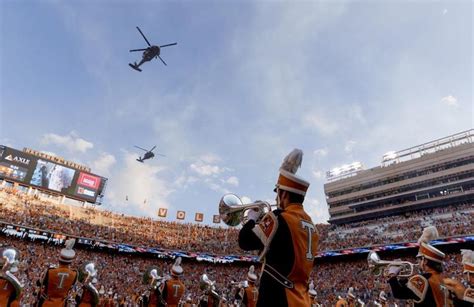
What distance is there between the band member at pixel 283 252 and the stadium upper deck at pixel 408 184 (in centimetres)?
5117

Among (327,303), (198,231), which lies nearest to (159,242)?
(198,231)

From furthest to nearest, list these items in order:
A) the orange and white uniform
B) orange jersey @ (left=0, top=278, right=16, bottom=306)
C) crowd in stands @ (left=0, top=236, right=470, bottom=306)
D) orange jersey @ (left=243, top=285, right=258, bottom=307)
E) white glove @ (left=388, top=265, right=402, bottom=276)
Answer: crowd in stands @ (left=0, top=236, right=470, bottom=306) → orange jersey @ (left=243, top=285, right=258, bottom=307) → orange jersey @ (left=0, top=278, right=16, bottom=306) → white glove @ (left=388, top=265, right=402, bottom=276) → the orange and white uniform

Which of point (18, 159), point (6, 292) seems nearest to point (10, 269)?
point (6, 292)

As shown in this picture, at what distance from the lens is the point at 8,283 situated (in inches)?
244

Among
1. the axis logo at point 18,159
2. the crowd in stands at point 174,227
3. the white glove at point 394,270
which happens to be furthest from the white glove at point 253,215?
the axis logo at point 18,159

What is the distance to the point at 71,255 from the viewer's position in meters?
7.12

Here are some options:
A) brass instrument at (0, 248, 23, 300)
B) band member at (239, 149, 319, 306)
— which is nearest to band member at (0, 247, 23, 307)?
brass instrument at (0, 248, 23, 300)

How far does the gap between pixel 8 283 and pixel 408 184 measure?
55007mm

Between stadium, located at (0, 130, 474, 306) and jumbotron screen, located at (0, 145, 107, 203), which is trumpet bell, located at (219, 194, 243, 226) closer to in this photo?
stadium, located at (0, 130, 474, 306)

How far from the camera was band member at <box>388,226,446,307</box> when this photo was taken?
14.4 ft

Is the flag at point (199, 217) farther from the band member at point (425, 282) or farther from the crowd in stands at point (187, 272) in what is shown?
the band member at point (425, 282)

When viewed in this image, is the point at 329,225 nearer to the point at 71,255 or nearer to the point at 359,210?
the point at 359,210

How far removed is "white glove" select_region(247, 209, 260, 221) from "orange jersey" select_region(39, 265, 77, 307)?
19.1 ft

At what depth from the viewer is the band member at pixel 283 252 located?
277cm
